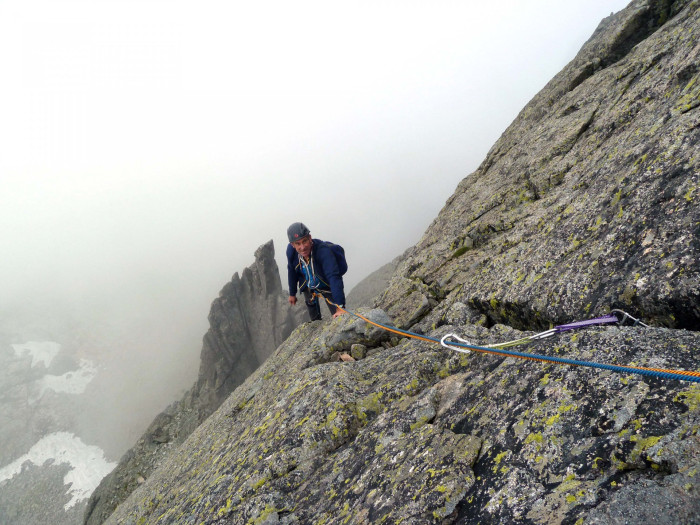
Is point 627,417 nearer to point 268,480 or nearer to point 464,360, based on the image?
point 464,360

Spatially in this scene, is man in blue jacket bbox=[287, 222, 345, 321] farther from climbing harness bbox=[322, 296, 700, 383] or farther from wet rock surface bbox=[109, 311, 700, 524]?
climbing harness bbox=[322, 296, 700, 383]

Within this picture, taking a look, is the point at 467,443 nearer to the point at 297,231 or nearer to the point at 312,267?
the point at 297,231

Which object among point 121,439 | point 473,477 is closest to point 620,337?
point 473,477

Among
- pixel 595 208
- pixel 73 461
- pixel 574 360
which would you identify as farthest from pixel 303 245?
pixel 73 461

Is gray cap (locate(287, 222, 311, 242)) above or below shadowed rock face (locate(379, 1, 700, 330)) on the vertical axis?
above

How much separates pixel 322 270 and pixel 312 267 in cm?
42

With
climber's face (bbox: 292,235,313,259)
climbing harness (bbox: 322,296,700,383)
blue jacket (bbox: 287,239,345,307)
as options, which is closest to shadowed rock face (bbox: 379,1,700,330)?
climbing harness (bbox: 322,296,700,383)

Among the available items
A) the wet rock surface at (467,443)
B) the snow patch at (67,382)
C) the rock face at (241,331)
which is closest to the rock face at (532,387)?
the wet rock surface at (467,443)

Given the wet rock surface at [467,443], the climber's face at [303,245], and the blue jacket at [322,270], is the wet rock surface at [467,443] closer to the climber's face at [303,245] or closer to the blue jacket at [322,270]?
the blue jacket at [322,270]

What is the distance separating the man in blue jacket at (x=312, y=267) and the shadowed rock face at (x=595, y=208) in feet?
8.09

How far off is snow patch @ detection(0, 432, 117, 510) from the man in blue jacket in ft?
451

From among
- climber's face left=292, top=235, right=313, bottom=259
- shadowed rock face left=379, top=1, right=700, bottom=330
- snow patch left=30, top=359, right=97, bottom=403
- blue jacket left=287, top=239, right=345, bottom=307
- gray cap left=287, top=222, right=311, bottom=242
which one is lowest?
shadowed rock face left=379, top=1, right=700, bottom=330

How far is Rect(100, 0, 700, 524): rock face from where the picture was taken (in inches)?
125

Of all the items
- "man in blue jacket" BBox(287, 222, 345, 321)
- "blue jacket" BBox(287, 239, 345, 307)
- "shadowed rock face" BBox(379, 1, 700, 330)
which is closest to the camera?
"shadowed rock face" BBox(379, 1, 700, 330)
